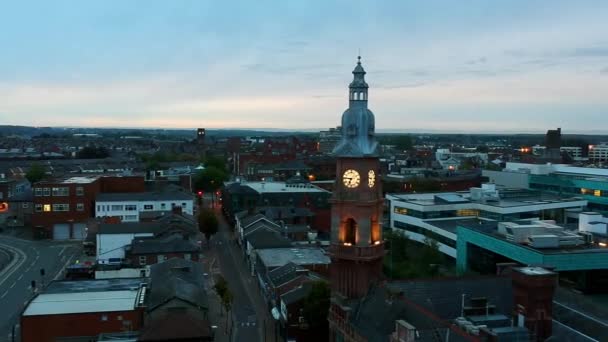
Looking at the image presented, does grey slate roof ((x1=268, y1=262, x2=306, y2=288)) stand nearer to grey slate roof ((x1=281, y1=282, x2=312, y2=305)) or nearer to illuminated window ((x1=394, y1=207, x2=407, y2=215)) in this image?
grey slate roof ((x1=281, y1=282, x2=312, y2=305))

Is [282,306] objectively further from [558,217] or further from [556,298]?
[558,217]

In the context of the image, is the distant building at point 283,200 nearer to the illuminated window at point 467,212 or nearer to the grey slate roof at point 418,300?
the illuminated window at point 467,212

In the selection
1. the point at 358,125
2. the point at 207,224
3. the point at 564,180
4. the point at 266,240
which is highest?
the point at 358,125

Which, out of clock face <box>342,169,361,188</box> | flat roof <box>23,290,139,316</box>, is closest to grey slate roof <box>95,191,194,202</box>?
flat roof <box>23,290,139,316</box>

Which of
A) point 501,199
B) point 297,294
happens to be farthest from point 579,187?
point 297,294

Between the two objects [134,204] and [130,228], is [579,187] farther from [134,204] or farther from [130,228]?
[130,228]

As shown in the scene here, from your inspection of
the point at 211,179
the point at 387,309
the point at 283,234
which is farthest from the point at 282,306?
the point at 211,179
